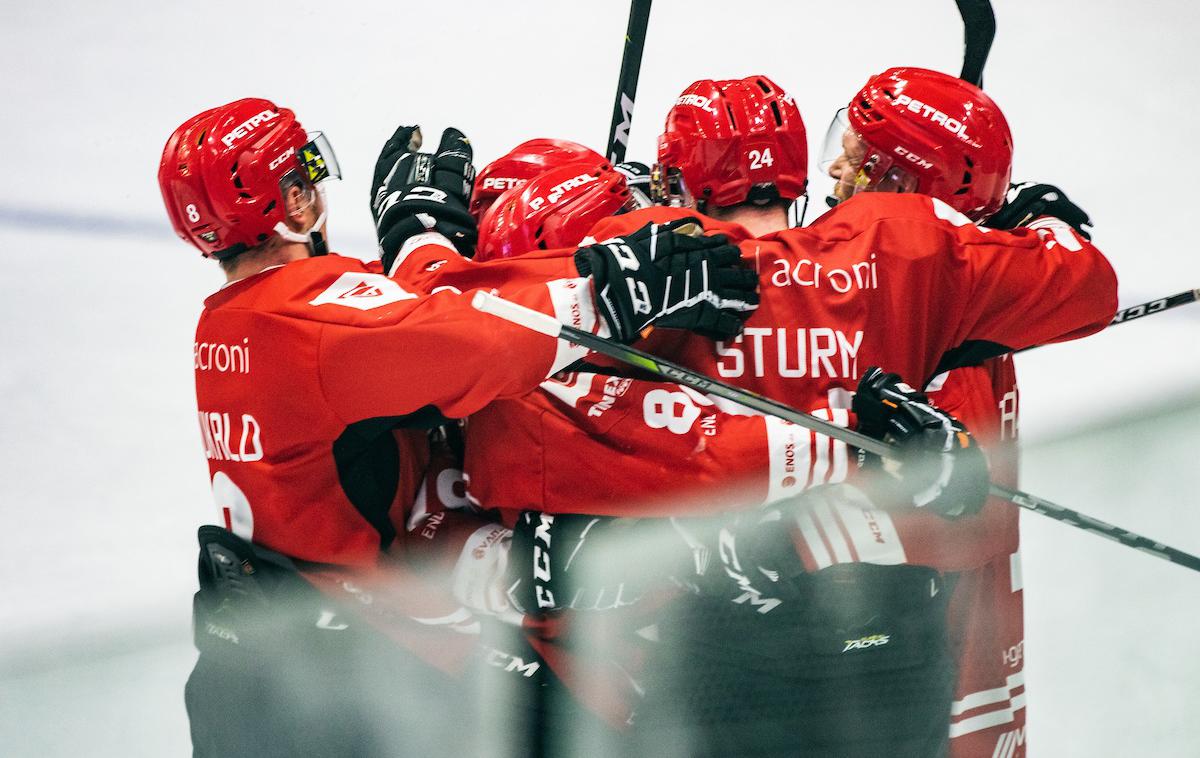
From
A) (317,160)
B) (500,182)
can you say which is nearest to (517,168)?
(500,182)

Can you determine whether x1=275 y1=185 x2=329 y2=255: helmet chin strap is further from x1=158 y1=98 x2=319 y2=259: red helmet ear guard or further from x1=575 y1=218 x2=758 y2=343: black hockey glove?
x1=575 y1=218 x2=758 y2=343: black hockey glove

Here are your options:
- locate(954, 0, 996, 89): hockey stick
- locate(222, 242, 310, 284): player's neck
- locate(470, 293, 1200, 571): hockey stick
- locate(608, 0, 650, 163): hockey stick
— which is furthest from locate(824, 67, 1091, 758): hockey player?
locate(608, 0, 650, 163): hockey stick

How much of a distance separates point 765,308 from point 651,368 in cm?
22

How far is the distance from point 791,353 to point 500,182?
1.01 metres

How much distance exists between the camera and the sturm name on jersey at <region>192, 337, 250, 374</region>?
1.93 m

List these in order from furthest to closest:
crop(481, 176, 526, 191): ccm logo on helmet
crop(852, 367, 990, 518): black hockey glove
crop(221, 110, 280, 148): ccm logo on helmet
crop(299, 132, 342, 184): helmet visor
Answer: crop(481, 176, 526, 191): ccm logo on helmet < crop(299, 132, 342, 184): helmet visor < crop(221, 110, 280, 148): ccm logo on helmet < crop(852, 367, 990, 518): black hockey glove

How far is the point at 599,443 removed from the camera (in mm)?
1946

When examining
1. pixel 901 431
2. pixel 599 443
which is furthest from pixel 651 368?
pixel 901 431

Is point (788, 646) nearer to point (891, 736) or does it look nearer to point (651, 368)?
point (891, 736)

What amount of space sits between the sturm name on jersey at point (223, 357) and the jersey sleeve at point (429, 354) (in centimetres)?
15

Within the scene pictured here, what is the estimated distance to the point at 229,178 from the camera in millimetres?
2014

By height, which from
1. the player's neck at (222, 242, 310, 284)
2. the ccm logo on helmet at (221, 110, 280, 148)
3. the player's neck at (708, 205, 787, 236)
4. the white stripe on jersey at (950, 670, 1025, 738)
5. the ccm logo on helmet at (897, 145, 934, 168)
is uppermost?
the ccm logo on helmet at (221, 110, 280, 148)

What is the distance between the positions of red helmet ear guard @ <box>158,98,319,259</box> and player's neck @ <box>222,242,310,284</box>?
0.07ft

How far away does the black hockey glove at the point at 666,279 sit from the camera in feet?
6.07
